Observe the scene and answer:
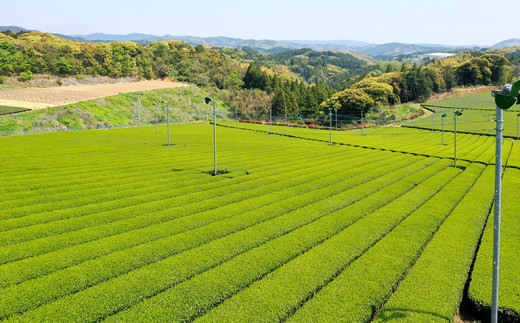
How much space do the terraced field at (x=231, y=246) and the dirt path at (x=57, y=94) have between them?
74.8 meters

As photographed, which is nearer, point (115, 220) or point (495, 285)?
point (495, 285)

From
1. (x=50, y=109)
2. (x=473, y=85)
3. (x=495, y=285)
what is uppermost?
(x=473, y=85)

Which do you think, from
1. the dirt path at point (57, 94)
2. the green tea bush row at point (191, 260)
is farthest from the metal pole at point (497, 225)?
the dirt path at point (57, 94)

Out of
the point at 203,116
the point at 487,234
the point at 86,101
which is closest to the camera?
the point at 487,234

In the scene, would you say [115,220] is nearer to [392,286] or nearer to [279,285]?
[279,285]

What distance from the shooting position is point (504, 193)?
2339 centimetres

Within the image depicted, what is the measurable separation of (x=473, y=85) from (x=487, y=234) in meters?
177

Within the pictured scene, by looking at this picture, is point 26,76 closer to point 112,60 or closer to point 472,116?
point 112,60

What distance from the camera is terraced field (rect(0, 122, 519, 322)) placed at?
9211 millimetres

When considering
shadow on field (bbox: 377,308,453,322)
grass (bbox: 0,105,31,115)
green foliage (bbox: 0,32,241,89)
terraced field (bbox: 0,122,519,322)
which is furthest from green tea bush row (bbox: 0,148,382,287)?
green foliage (bbox: 0,32,241,89)

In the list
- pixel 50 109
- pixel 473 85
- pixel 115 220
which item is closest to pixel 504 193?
pixel 115 220

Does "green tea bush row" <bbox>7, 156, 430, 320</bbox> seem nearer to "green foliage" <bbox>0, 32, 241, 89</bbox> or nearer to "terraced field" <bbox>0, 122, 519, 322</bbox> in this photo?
"terraced field" <bbox>0, 122, 519, 322</bbox>

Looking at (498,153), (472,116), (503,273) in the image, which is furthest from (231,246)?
(472,116)

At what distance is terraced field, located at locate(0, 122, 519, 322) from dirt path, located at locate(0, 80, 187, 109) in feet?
245
